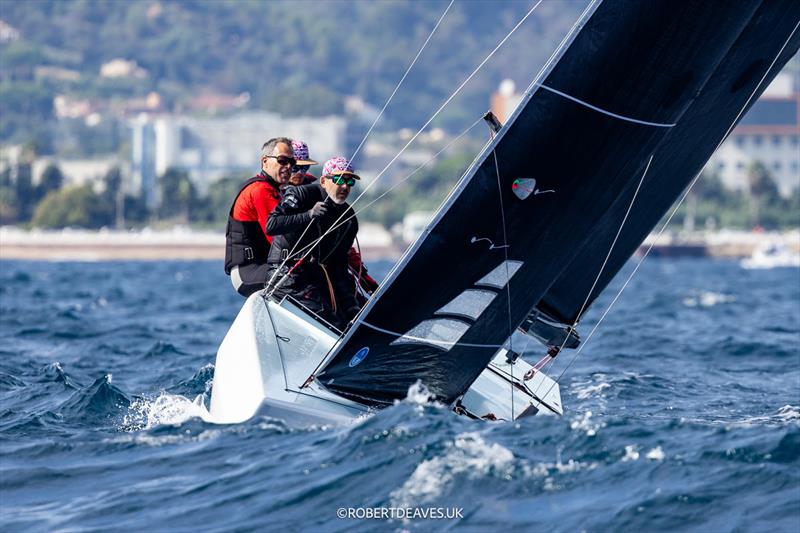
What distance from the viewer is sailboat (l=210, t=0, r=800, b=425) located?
6.69 metres

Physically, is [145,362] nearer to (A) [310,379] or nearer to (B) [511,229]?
(A) [310,379]

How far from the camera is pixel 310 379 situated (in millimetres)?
7430

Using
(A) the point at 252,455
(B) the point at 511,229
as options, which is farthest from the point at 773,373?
(A) the point at 252,455

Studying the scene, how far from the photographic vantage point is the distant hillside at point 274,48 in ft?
520

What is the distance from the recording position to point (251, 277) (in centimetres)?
817

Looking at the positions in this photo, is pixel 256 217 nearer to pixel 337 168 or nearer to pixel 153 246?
pixel 337 168

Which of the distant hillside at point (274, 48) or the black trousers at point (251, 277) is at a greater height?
the distant hillside at point (274, 48)

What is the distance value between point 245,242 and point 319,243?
68 cm

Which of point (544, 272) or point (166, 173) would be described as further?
point (166, 173)

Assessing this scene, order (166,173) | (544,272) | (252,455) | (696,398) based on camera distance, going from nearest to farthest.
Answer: (252,455) → (544,272) → (696,398) → (166,173)

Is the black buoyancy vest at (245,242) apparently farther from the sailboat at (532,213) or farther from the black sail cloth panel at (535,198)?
the black sail cloth panel at (535,198)

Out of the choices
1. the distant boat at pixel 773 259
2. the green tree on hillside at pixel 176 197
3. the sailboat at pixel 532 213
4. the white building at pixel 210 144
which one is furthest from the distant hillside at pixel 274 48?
the sailboat at pixel 532 213

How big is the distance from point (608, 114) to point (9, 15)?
172m

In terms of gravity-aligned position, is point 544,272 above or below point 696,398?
above
